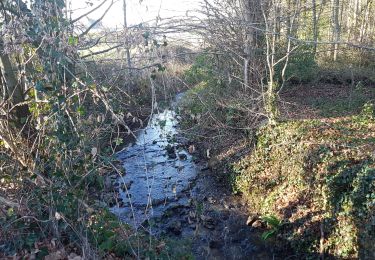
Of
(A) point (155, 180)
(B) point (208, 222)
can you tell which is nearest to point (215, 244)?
(B) point (208, 222)

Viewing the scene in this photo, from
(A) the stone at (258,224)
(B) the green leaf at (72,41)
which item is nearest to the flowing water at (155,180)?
(A) the stone at (258,224)

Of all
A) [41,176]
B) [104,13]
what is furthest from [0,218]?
[104,13]

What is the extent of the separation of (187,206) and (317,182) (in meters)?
3.13

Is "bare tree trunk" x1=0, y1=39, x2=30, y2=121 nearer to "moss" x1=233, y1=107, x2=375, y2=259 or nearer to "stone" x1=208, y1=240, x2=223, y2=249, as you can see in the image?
"stone" x1=208, y1=240, x2=223, y2=249

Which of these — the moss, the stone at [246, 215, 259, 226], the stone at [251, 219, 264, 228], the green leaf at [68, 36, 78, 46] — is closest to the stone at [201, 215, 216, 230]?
the stone at [246, 215, 259, 226]

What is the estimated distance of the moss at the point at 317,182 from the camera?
5.76 m

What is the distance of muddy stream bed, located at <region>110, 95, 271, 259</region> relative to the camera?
6.76 m

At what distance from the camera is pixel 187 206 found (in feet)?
27.2

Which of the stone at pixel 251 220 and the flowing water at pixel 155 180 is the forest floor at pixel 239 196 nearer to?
the stone at pixel 251 220

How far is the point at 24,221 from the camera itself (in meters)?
4.69

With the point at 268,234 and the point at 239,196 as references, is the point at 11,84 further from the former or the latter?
the point at 239,196

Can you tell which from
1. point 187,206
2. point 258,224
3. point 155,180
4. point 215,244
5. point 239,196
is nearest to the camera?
point 215,244

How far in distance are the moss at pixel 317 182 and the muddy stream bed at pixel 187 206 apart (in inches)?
26.2

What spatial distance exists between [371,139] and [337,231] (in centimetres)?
225
